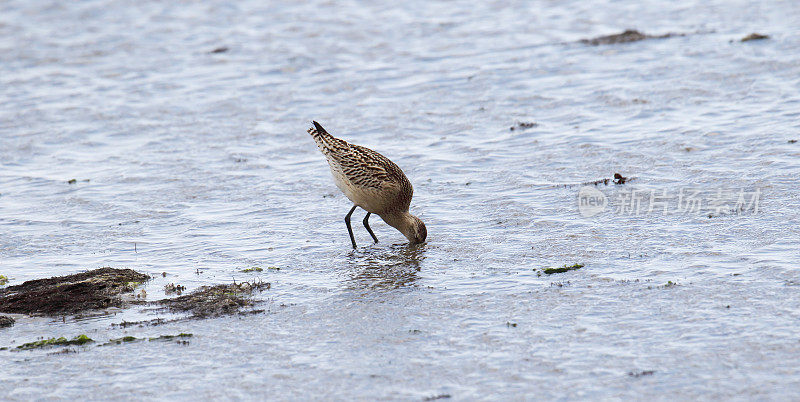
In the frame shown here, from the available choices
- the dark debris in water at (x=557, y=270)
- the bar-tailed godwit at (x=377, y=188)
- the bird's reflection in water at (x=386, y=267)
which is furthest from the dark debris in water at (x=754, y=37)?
the dark debris in water at (x=557, y=270)

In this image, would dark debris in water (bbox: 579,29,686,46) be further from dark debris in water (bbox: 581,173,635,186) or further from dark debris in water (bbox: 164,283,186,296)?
dark debris in water (bbox: 164,283,186,296)

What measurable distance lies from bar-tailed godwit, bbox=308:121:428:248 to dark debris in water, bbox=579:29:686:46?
793cm

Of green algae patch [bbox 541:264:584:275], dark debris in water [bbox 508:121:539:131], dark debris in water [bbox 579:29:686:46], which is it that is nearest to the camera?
green algae patch [bbox 541:264:584:275]

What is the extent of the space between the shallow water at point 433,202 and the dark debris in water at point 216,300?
7.5 inches

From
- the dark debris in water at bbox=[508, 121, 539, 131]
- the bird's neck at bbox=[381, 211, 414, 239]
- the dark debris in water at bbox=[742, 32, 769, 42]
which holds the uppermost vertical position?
the dark debris in water at bbox=[742, 32, 769, 42]

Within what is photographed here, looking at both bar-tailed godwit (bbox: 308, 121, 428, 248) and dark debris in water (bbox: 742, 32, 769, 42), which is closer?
bar-tailed godwit (bbox: 308, 121, 428, 248)

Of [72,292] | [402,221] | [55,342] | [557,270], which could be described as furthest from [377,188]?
[55,342]

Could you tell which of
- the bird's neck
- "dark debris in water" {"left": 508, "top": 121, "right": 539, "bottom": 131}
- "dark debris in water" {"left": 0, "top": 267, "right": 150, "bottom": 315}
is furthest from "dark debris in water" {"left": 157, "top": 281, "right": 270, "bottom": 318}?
"dark debris in water" {"left": 508, "top": 121, "right": 539, "bottom": 131}

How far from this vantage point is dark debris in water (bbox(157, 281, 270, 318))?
21.9 feet

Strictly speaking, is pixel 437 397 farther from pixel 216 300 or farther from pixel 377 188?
pixel 377 188

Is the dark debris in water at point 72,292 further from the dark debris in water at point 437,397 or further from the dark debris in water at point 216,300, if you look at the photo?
the dark debris in water at point 437,397

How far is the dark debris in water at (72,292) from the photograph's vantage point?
6.83 metres

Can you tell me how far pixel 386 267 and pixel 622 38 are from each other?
30.0 feet

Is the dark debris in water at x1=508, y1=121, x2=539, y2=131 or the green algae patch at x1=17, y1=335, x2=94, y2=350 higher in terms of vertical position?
the dark debris in water at x1=508, y1=121, x2=539, y2=131
